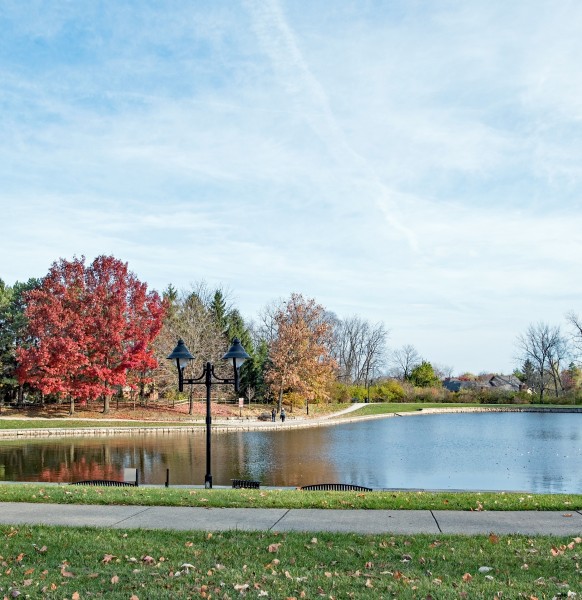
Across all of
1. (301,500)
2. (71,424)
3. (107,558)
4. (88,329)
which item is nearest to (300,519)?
(301,500)

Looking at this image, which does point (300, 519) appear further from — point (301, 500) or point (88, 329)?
point (88, 329)

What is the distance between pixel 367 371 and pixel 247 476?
68479mm

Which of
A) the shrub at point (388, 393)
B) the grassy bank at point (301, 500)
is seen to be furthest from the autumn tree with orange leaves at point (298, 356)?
the grassy bank at point (301, 500)

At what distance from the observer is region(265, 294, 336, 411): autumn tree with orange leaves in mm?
50438

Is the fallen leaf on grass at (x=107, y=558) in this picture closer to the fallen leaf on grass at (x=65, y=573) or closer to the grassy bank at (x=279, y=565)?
the grassy bank at (x=279, y=565)

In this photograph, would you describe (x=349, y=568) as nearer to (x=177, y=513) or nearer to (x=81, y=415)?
(x=177, y=513)

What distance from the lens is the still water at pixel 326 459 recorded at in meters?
19.3

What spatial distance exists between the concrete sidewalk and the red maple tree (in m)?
31.5

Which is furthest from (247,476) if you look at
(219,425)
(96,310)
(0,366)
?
(0,366)

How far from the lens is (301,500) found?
982cm

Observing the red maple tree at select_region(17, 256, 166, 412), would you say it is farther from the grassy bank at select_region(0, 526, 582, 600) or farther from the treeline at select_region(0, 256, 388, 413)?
the grassy bank at select_region(0, 526, 582, 600)

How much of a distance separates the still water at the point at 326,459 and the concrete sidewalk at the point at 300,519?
30.7 ft

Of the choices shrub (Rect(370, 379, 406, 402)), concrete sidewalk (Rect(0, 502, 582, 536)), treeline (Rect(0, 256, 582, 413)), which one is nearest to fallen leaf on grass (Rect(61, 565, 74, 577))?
concrete sidewalk (Rect(0, 502, 582, 536))

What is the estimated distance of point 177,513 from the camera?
8.82m
